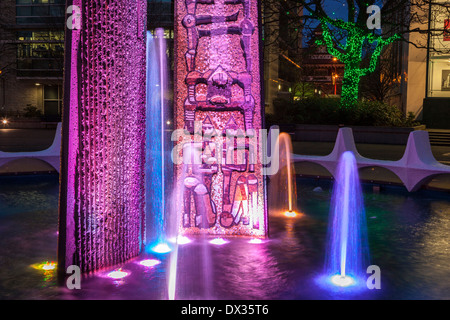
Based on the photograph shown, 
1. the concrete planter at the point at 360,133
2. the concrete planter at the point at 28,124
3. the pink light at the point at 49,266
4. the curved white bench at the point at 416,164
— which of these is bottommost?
the pink light at the point at 49,266

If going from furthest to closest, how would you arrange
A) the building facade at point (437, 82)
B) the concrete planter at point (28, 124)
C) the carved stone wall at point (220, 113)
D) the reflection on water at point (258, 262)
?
the concrete planter at point (28, 124), the building facade at point (437, 82), the carved stone wall at point (220, 113), the reflection on water at point (258, 262)

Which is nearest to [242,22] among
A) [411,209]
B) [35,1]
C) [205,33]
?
[205,33]

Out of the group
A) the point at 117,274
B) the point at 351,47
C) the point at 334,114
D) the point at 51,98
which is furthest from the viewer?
the point at 51,98

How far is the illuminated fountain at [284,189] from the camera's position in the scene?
23.7 feet

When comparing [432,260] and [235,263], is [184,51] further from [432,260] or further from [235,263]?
[432,260]

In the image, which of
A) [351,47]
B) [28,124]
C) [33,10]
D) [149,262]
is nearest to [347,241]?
[149,262]

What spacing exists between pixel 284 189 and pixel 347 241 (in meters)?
3.94

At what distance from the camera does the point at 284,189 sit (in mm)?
9211

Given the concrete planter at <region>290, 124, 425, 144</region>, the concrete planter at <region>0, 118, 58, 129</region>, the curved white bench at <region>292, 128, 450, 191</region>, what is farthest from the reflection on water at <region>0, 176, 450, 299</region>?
the concrete planter at <region>0, 118, 58, 129</region>

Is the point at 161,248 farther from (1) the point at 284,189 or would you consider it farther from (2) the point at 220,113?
(1) the point at 284,189

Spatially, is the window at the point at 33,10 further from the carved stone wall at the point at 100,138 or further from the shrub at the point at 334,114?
the carved stone wall at the point at 100,138

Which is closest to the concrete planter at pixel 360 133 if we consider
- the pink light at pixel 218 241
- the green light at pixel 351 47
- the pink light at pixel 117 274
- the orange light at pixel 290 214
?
the green light at pixel 351 47

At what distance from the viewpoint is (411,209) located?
7.19 m

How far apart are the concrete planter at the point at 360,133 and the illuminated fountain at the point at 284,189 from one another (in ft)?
33.3
